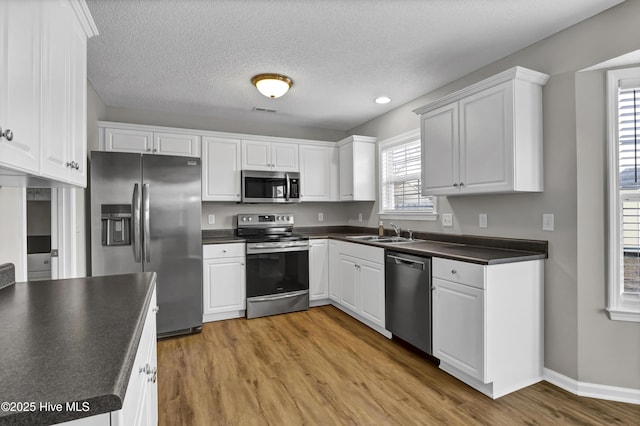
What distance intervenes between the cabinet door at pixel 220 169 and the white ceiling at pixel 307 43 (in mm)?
563

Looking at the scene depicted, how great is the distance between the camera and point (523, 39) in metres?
2.36

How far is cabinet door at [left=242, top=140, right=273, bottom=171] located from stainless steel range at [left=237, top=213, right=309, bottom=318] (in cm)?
96

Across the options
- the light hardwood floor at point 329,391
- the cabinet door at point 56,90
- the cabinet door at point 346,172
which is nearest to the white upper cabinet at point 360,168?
the cabinet door at point 346,172

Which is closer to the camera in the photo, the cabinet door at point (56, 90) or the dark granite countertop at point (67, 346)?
the dark granite countertop at point (67, 346)

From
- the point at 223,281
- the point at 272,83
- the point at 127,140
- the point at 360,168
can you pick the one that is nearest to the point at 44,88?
the point at 272,83

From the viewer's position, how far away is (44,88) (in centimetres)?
116

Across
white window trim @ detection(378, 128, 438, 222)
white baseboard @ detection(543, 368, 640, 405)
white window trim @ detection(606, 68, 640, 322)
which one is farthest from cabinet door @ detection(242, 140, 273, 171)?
white baseboard @ detection(543, 368, 640, 405)

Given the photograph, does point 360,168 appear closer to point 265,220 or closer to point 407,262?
point 265,220

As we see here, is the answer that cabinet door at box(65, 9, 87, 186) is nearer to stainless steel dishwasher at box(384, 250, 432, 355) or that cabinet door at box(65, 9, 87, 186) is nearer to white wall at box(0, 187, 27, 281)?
white wall at box(0, 187, 27, 281)

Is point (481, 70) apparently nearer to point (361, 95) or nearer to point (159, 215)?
point (361, 95)

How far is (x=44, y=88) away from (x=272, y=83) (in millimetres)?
2012

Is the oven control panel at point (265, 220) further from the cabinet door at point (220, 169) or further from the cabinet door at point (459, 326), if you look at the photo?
the cabinet door at point (459, 326)

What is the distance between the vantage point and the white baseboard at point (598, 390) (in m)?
2.01

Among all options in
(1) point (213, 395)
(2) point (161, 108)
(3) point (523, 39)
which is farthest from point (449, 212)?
(2) point (161, 108)
